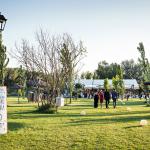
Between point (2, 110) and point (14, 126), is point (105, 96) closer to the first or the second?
point (14, 126)

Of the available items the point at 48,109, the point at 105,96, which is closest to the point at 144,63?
the point at 105,96

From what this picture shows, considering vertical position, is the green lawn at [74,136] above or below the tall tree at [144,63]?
below

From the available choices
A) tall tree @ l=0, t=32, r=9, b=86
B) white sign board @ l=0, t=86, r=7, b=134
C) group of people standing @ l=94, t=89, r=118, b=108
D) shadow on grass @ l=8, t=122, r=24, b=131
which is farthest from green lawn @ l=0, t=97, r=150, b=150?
group of people standing @ l=94, t=89, r=118, b=108

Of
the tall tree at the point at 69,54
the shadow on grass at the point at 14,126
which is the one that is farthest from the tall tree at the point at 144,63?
the shadow on grass at the point at 14,126

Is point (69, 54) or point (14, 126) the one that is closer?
point (14, 126)

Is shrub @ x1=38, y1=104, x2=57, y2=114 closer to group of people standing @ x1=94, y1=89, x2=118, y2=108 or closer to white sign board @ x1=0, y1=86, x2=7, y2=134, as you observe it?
group of people standing @ x1=94, y1=89, x2=118, y2=108

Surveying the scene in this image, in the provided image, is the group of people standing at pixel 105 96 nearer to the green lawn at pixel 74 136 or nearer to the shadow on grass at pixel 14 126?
the green lawn at pixel 74 136

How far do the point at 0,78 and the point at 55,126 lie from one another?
568 cm

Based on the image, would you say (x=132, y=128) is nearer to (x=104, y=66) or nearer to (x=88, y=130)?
(x=88, y=130)

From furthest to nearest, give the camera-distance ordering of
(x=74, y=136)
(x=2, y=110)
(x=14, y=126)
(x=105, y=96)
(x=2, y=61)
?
(x=105, y=96)
(x=2, y=61)
(x=14, y=126)
(x=74, y=136)
(x=2, y=110)

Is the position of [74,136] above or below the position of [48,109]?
below

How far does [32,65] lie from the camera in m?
31.5

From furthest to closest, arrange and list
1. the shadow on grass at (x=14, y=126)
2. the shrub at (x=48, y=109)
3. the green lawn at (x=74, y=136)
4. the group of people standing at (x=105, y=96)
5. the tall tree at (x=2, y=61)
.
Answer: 1. the group of people standing at (x=105, y=96)
2. the shrub at (x=48, y=109)
3. the tall tree at (x=2, y=61)
4. the shadow on grass at (x=14, y=126)
5. the green lawn at (x=74, y=136)

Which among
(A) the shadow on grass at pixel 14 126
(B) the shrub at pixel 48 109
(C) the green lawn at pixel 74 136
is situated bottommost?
(C) the green lawn at pixel 74 136
